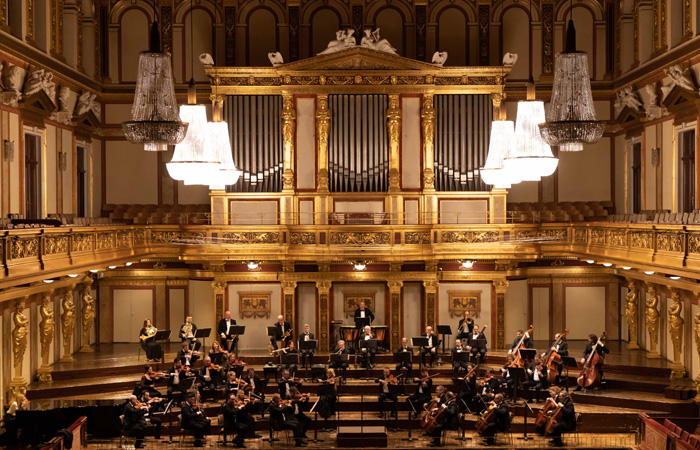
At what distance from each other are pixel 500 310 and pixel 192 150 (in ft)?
38.8

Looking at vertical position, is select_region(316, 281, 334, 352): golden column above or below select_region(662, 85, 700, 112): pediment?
below

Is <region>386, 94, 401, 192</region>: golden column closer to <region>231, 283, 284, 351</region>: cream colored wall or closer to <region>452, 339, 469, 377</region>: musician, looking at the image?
<region>231, 283, 284, 351</region>: cream colored wall

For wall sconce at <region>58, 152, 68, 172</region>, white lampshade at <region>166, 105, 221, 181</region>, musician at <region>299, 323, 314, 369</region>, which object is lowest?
musician at <region>299, 323, 314, 369</region>

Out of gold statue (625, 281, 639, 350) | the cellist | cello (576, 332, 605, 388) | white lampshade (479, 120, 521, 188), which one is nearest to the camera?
white lampshade (479, 120, 521, 188)

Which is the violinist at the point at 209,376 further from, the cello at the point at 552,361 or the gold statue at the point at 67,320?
the cello at the point at 552,361

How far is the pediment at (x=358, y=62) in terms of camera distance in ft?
65.8

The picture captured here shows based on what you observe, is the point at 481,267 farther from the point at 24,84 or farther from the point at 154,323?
the point at 24,84

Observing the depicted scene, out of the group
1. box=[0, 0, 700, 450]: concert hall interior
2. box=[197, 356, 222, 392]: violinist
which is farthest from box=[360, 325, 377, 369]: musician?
box=[197, 356, 222, 392]: violinist

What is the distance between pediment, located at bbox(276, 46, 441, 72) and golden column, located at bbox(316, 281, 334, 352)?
17.0 feet

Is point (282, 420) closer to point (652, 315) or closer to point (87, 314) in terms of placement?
point (87, 314)

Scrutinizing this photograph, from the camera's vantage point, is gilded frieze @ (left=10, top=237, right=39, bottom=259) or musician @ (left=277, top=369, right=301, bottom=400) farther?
musician @ (left=277, top=369, right=301, bottom=400)

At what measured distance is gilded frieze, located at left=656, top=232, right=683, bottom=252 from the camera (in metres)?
13.7

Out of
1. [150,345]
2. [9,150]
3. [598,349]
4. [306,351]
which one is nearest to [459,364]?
[598,349]

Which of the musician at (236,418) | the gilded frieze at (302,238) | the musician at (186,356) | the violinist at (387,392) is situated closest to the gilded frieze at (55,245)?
the musician at (186,356)
